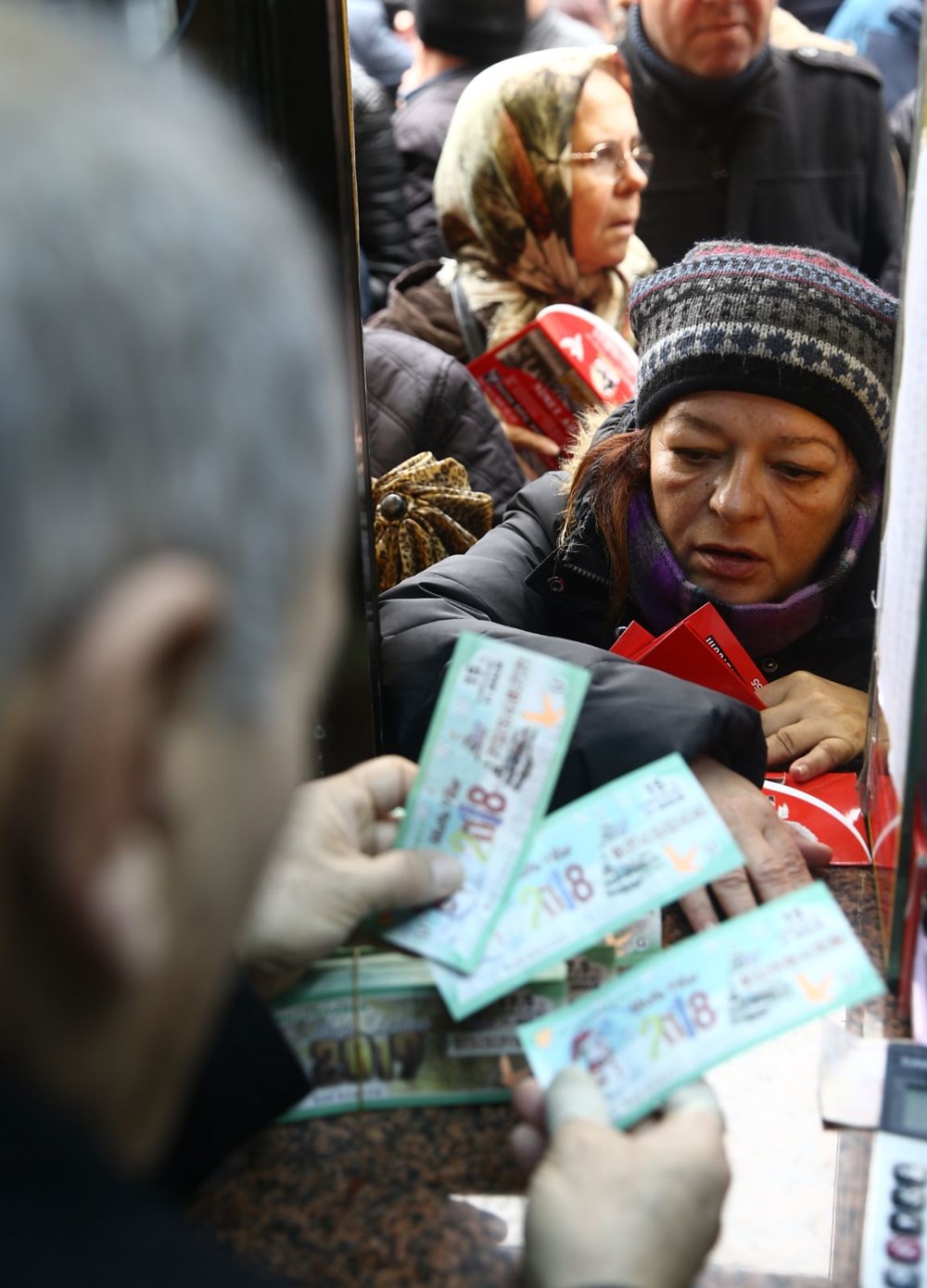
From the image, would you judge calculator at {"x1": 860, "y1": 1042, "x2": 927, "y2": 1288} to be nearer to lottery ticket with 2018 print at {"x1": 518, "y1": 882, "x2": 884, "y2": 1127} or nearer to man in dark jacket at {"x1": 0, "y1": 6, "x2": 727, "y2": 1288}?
lottery ticket with 2018 print at {"x1": 518, "y1": 882, "x2": 884, "y2": 1127}

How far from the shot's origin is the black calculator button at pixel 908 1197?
94cm

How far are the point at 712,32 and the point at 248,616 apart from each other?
10.4 feet

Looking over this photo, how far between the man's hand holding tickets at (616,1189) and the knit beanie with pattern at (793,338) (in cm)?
113

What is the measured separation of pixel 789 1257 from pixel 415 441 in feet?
6.29

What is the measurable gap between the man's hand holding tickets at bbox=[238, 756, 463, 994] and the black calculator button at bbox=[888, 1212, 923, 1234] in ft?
1.31

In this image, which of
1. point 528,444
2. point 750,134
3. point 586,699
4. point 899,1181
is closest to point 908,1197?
point 899,1181

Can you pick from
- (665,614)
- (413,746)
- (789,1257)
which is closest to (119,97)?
(789,1257)

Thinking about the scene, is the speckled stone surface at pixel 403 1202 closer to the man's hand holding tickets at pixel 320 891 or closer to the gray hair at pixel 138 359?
the man's hand holding tickets at pixel 320 891

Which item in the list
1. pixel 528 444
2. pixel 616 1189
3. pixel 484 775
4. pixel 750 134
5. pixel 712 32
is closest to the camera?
pixel 616 1189

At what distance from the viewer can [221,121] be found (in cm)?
69

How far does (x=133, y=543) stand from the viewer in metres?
0.55

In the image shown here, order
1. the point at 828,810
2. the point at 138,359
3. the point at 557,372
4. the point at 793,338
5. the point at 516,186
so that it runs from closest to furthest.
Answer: the point at 138,359 → the point at 828,810 → the point at 793,338 → the point at 557,372 → the point at 516,186

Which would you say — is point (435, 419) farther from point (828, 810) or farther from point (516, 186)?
point (828, 810)

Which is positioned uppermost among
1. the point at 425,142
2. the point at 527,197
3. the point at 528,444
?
the point at 425,142
